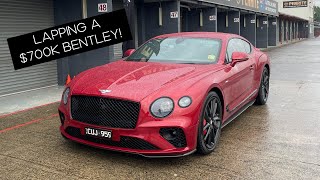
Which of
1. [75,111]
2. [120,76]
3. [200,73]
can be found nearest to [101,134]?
[75,111]

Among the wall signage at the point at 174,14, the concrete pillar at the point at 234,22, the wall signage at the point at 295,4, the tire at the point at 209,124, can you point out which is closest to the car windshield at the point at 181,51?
the tire at the point at 209,124

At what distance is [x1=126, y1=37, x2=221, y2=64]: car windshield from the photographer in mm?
5238

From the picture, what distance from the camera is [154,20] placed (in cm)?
1445

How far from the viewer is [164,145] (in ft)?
12.8

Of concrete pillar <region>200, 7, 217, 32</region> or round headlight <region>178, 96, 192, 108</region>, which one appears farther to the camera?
concrete pillar <region>200, 7, 217, 32</region>

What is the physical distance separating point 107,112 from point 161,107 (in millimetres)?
599

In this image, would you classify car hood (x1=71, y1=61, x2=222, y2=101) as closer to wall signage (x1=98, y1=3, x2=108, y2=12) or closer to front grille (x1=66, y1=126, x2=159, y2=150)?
front grille (x1=66, y1=126, x2=159, y2=150)

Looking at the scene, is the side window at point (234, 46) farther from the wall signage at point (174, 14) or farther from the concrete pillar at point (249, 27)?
the concrete pillar at point (249, 27)

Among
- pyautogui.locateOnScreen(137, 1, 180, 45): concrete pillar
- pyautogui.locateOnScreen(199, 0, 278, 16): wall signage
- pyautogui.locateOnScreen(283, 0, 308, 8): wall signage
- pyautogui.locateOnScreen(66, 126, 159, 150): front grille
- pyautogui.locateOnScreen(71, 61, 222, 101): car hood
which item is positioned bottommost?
pyautogui.locateOnScreen(66, 126, 159, 150): front grille

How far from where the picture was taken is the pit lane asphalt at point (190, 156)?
3.94 meters

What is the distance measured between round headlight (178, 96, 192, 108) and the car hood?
250 millimetres

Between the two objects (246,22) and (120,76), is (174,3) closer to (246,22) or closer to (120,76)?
(120,76)

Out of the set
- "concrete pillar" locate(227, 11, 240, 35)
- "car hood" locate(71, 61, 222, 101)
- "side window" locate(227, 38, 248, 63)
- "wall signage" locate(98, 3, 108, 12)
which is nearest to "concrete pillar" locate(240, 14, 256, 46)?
"concrete pillar" locate(227, 11, 240, 35)

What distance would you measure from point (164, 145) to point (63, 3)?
7.67 m
